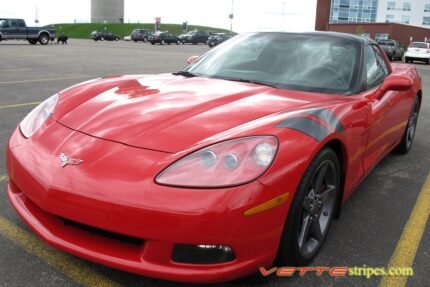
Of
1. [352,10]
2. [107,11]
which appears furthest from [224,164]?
[107,11]

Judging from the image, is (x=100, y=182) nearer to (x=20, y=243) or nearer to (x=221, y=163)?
(x=221, y=163)

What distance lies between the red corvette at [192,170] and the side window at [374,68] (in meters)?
0.38

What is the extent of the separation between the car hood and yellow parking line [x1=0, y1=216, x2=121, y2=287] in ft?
2.36

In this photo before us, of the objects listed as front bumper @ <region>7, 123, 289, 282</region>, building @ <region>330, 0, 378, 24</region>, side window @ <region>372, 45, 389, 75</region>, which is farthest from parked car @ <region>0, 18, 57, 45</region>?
building @ <region>330, 0, 378, 24</region>

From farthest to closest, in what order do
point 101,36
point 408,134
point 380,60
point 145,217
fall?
point 101,36, point 408,134, point 380,60, point 145,217

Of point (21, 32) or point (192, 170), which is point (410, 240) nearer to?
point (192, 170)

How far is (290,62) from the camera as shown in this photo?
3490mm

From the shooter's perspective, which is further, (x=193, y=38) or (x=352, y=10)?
(x=352, y=10)

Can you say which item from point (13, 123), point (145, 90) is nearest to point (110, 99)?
point (145, 90)

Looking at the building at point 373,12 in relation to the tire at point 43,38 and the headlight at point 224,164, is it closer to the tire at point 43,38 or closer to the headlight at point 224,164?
the tire at point 43,38

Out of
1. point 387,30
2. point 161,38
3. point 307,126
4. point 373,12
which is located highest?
point 373,12

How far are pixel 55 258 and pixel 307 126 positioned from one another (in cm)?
158

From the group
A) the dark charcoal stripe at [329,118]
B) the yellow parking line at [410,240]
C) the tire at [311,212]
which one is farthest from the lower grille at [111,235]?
the yellow parking line at [410,240]

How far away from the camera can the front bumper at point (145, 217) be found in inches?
76.7
